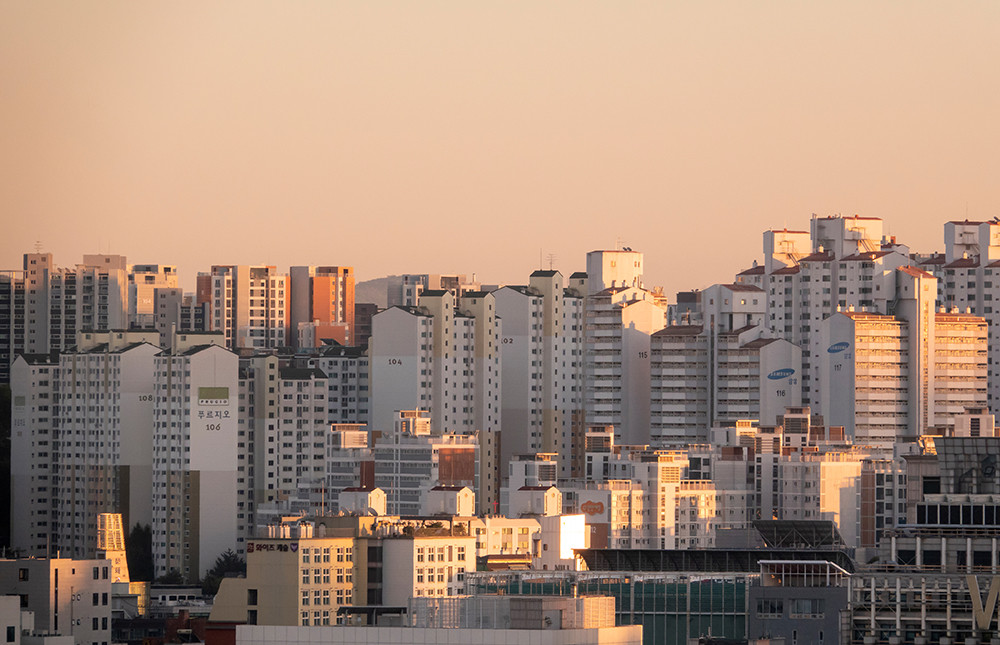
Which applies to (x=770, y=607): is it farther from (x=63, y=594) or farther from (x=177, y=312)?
(x=177, y=312)

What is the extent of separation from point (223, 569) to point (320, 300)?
1888 inches

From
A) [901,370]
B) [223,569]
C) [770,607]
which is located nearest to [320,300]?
[901,370]

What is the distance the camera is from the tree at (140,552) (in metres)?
93.8

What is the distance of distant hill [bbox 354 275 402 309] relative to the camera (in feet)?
489

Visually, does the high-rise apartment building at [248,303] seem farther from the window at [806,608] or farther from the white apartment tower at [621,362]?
the window at [806,608]

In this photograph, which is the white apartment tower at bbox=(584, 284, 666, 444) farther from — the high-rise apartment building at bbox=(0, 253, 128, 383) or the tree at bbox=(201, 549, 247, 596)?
the high-rise apartment building at bbox=(0, 253, 128, 383)

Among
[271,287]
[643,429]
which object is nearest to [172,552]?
[643,429]

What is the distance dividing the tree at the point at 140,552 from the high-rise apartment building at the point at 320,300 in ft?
136

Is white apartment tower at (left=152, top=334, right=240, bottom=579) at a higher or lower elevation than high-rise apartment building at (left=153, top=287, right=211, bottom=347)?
lower

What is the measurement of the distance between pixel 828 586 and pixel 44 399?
60.2 meters

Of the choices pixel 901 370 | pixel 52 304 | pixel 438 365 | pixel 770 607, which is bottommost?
pixel 770 607

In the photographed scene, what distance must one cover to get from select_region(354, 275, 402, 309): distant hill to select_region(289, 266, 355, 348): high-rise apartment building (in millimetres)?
3806

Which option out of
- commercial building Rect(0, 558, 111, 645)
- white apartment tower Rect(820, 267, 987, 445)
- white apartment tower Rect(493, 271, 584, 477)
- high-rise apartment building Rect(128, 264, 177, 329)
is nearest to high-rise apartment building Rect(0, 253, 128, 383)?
high-rise apartment building Rect(128, 264, 177, 329)

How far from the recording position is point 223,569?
9312cm
